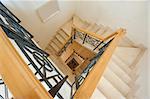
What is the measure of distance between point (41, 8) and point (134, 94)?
2.85m

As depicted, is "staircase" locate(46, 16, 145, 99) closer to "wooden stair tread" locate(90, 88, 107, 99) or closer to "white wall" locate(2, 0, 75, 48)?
"wooden stair tread" locate(90, 88, 107, 99)

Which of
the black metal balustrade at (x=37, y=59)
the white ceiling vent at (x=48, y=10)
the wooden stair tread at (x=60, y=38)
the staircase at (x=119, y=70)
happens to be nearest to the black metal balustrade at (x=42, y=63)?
the black metal balustrade at (x=37, y=59)

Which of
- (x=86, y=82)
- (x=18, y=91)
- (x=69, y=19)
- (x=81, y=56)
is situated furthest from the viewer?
(x=69, y=19)

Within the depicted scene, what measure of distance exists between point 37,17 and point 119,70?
2.35 metres

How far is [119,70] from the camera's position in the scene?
427cm

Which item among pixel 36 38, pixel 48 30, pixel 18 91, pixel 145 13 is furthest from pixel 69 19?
pixel 18 91

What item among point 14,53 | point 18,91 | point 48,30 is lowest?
point 18,91

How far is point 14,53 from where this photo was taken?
50.9 inches

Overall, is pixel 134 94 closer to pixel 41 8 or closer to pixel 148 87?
pixel 148 87

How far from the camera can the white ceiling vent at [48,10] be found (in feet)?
17.0

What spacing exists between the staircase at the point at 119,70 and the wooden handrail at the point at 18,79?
213 cm

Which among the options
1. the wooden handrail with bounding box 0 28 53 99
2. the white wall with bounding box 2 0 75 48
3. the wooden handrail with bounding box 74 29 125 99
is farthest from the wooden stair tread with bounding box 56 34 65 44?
the wooden handrail with bounding box 0 28 53 99

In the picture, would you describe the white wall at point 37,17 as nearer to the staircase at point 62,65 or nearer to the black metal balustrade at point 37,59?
the staircase at point 62,65

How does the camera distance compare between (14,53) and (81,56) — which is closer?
(14,53)
